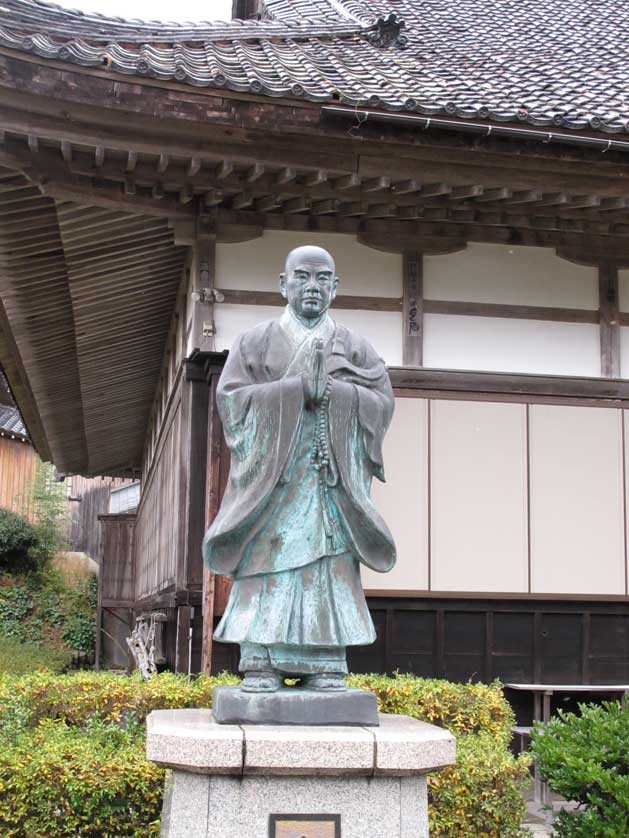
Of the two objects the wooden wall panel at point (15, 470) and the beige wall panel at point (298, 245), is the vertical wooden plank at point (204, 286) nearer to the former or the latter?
the beige wall panel at point (298, 245)

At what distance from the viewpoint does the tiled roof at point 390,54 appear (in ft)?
29.1

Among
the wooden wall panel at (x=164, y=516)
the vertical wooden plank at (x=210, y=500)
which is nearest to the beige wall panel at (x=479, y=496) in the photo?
the vertical wooden plank at (x=210, y=500)

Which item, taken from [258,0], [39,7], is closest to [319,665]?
[39,7]

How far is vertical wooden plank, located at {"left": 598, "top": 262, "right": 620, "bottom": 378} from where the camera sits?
425 inches

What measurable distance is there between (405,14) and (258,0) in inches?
203

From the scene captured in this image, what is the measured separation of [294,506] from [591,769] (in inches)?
109

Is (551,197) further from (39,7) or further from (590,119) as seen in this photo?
(39,7)

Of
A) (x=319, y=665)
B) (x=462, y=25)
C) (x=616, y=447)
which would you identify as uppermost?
(x=462, y=25)

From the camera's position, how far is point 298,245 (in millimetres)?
10406

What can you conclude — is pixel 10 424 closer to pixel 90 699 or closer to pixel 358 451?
pixel 90 699

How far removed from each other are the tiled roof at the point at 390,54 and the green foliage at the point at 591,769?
4915mm

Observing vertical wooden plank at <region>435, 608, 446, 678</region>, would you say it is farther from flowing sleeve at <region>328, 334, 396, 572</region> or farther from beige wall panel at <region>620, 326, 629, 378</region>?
flowing sleeve at <region>328, 334, 396, 572</region>

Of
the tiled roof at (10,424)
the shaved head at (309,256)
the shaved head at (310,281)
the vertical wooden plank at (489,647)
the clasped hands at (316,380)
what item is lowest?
the vertical wooden plank at (489,647)

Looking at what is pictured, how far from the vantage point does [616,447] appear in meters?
10.7
